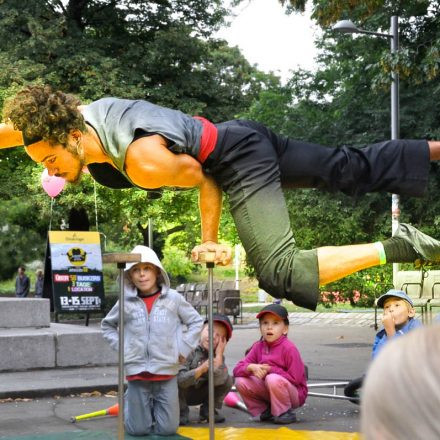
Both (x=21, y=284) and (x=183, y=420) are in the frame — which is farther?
(x=21, y=284)

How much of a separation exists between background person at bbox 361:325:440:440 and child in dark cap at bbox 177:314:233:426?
5958mm

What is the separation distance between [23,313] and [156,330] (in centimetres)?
480

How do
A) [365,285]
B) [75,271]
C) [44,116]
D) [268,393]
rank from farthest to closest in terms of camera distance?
[365,285] < [75,271] < [268,393] < [44,116]

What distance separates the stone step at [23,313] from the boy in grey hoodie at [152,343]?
4.38 m

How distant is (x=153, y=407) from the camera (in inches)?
254

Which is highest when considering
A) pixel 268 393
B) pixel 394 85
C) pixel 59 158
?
pixel 394 85

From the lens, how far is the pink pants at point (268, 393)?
22.5 feet

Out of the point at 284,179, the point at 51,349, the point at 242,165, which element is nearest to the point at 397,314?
the point at 284,179

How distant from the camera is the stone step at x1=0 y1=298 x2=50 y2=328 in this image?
35.0ft

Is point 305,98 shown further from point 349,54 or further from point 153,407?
point 153,407

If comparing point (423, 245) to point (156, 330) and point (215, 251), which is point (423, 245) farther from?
point (156, 330)

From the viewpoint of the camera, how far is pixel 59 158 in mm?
4121

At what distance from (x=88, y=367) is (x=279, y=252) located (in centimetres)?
690

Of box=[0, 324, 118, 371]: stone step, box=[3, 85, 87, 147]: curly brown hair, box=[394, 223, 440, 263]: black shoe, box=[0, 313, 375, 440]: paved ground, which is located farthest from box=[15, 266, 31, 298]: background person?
box=[394, 223, 440, 263]: black shoe
